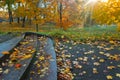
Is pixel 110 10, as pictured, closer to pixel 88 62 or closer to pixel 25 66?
pixel 88 62

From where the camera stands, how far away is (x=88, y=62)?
25.8 feet

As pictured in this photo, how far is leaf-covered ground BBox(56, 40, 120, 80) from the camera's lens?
6.47 meters

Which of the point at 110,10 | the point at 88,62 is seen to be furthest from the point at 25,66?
the point at 110,10

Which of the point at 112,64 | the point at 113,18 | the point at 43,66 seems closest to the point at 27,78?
the point at 43,66

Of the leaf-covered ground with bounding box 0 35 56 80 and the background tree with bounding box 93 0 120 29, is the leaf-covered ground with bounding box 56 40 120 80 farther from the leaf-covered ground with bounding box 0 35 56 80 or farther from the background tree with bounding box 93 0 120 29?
the background tree with bounding box 93 0 120 29

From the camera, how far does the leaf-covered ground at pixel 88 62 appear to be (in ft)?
21.2

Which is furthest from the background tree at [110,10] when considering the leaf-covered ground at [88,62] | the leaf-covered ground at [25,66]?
the leaf-covered ground at [25,66]

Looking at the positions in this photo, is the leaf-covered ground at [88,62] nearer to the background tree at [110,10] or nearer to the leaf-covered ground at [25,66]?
the leaf-covered ground at [25,66]

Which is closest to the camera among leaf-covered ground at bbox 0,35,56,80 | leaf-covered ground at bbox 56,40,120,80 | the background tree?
leaf-covered ground at bbox 0,35,56,80

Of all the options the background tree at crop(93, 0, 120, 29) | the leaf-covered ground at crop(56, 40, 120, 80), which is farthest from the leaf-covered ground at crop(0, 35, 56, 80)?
the background tree at crop(93, 0, 120, 29)

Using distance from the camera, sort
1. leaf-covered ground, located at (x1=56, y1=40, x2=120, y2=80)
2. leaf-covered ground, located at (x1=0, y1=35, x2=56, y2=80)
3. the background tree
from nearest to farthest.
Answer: leaf-covered ground, located at (x1=0, y1=35, x2=56, y2=80) → leaf-covered ground, located at (x1=56, y1=40, x2=120, y2=80) → the background tree

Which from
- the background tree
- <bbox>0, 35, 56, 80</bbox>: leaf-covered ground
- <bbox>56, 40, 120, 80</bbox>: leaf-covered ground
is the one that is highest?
the background tree

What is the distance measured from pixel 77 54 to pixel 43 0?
1676cm

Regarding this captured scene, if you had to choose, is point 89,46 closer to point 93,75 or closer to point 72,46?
point 72,46
